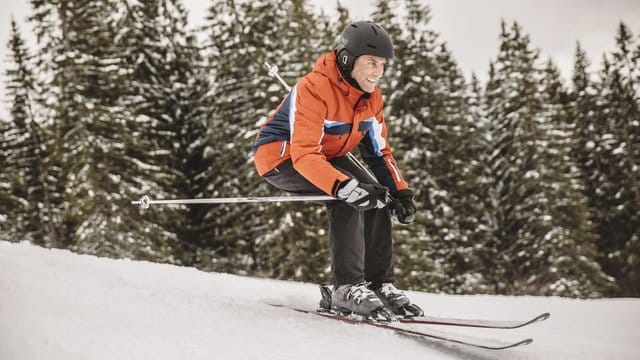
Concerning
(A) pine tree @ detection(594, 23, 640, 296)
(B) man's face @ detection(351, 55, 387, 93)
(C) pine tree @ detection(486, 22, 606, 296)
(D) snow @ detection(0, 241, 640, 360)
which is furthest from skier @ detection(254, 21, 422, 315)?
(A) pine tree @ detection(594, 23, 640, 296)

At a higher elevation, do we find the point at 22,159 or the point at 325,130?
the point at 22,159

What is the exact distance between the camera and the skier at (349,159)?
380cm

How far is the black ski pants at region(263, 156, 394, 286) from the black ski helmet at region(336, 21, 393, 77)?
2.63 ft

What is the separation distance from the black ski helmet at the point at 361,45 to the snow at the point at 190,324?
1.84 m

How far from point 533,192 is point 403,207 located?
21.6 meters

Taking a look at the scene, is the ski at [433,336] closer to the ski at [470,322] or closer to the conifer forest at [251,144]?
the ski at [470,322]

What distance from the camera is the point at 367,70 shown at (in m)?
4.01

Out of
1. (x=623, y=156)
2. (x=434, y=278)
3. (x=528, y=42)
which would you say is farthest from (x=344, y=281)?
(x=623, y=156)

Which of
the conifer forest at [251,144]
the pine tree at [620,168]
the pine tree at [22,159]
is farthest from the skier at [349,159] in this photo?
the pine tree at [620,168]

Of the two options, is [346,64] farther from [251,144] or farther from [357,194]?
[251,144]

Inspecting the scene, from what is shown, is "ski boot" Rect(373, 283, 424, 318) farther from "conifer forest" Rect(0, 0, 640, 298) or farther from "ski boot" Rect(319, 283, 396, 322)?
"conifer forest" Rect(0, 0, 640, 298)

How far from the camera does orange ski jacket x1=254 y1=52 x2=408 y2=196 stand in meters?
3.81

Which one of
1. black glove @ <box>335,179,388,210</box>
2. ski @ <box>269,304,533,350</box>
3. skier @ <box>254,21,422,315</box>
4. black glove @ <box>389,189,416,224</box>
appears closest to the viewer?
ski @ <box>269,304,533,350</box>

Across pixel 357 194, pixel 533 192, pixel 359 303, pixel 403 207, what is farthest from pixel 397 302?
pixel 533 192
